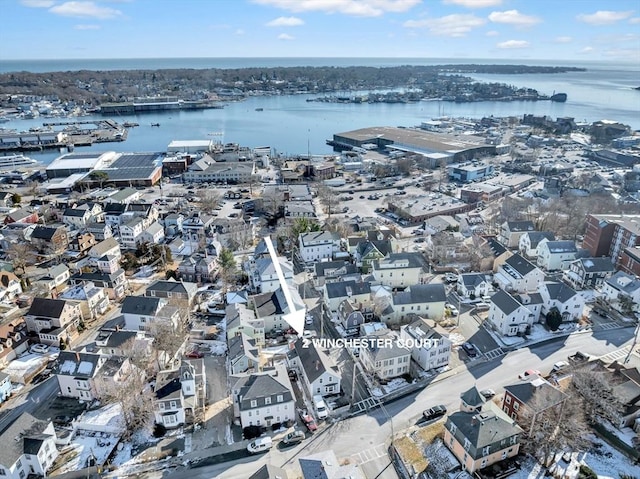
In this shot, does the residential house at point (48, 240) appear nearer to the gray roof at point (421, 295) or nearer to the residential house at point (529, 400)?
the gray roof at point (421, 295)

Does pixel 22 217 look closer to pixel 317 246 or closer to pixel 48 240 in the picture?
pixel 48 240

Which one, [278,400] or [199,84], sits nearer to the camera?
[278,400]

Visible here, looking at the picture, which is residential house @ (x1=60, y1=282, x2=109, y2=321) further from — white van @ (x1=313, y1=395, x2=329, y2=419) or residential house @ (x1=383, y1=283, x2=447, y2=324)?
residential house @ (x1=383, y1=283, x2=447, y2=324)

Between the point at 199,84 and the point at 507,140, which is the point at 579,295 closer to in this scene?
the point at 507,140

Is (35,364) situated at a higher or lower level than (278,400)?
lower

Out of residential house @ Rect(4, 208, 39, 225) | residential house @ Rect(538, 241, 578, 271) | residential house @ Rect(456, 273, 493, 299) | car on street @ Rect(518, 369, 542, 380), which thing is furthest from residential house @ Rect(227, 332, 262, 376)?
residential house @ Rect(4, 208, 39, 225)

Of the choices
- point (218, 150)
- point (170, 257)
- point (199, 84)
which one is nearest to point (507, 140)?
point (218, 150)
